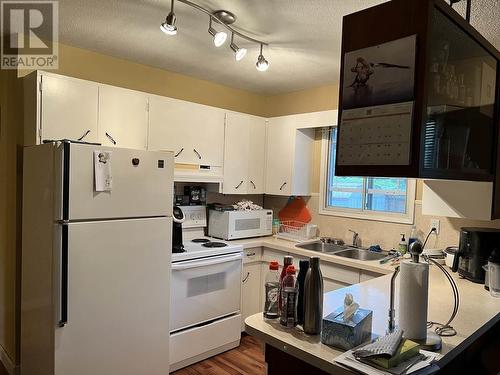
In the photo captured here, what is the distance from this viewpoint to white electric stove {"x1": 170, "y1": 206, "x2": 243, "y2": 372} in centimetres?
262

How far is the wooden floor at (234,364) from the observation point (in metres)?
2.69

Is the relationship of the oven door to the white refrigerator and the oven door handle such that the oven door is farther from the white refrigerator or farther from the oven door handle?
the white refrigerator

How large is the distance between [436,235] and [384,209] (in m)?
0.52

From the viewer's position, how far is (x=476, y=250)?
7.09 ft

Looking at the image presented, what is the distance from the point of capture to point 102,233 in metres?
2.08

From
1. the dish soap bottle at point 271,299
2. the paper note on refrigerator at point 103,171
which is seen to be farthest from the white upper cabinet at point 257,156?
the dish soap bottle at point 271,299

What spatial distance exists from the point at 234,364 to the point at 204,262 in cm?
87

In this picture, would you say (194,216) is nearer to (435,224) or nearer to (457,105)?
(435,224)

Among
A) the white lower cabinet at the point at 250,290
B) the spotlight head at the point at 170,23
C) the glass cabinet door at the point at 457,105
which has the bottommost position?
the white lower cabinet at the point at 250,290

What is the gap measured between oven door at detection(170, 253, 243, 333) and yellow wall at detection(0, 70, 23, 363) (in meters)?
1.15

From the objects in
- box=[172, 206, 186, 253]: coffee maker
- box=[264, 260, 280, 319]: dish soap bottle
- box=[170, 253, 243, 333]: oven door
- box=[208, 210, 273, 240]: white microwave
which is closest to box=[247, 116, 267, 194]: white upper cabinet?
box=[208, 210, 273, 240]: white microwave

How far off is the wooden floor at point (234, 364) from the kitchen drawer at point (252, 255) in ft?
2.46

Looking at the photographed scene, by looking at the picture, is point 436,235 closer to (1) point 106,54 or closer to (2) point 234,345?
(2) point 234,345

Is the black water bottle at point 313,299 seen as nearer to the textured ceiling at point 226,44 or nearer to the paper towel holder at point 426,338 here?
the paper towel holder at point 426,338
